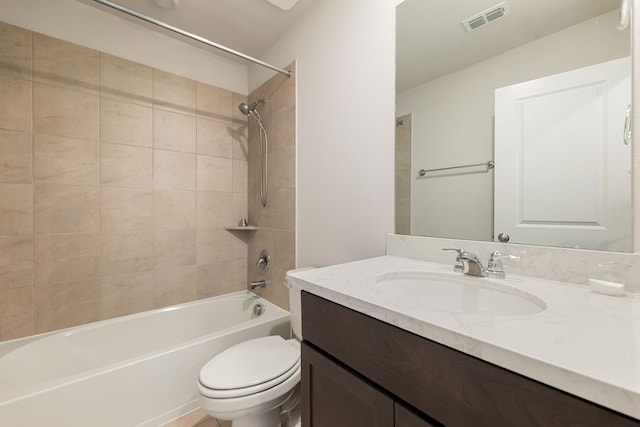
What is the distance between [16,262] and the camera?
55.0 inches

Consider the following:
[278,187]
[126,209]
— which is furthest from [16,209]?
[278,187]

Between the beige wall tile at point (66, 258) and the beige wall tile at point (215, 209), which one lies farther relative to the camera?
the beige wall tile at point (215, 209)

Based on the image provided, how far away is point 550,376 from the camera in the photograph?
1.09ft

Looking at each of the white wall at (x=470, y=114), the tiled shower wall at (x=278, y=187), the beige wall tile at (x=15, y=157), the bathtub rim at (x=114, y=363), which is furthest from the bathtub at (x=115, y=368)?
the white wall at (x=470, y=114)

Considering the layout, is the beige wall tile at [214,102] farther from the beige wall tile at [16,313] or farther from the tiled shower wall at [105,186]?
the beige wall tile at [16,313]

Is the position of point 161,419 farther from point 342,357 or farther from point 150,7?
point 150,7

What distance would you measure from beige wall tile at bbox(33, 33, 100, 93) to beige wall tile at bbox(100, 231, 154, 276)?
94cm

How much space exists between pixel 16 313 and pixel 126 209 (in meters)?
0.75

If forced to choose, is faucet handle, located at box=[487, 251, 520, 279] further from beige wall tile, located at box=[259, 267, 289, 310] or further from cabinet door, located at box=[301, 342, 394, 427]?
beige wall tile, located at box=[259, 267, 289, 310]

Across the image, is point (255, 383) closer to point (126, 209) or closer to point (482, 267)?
point (482, 267)

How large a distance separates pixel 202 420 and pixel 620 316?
1.75 metres

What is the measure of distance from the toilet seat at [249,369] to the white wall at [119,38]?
6.46ft

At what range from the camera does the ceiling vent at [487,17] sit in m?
0.88

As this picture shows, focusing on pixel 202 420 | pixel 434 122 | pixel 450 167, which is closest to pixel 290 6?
pixel 434 122
